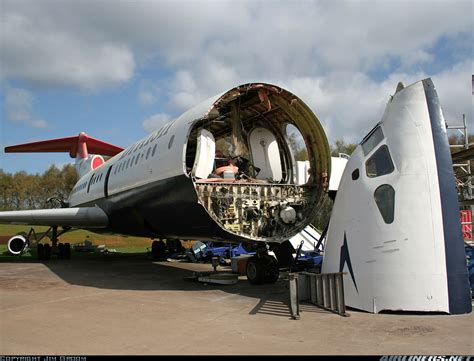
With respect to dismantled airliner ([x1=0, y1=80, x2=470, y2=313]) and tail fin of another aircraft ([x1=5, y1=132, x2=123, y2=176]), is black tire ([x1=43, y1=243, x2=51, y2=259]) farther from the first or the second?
tail fin of another aircraft ([x1=5, y1=132, x2=123, y2=176])

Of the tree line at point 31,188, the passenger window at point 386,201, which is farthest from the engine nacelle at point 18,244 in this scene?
the tree line at point 31,188

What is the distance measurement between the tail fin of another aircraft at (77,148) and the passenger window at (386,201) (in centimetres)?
2330

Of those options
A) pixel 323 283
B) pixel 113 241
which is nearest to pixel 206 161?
pixel 323 283

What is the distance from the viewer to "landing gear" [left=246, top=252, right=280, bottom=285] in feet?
38.4

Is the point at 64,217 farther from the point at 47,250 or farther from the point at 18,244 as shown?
the point at 47,250

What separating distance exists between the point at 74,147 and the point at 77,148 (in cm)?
33

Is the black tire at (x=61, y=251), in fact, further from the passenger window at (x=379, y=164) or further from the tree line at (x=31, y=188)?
the tree line at (x=31, y=188)

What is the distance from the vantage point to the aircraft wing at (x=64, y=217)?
18.4 m

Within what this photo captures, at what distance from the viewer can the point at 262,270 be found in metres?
11.7

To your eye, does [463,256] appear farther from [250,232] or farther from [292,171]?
[292,171]

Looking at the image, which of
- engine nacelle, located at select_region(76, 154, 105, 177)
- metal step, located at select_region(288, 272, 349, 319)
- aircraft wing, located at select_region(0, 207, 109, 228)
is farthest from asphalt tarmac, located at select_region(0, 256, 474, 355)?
engine nacelle, located at select_region(76, 154, 105, 177)

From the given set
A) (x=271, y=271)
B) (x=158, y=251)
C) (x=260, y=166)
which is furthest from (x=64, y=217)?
(x=271, y=271)

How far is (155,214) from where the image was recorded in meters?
13.3

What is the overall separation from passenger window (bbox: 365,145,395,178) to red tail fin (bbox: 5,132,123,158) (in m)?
23.4
